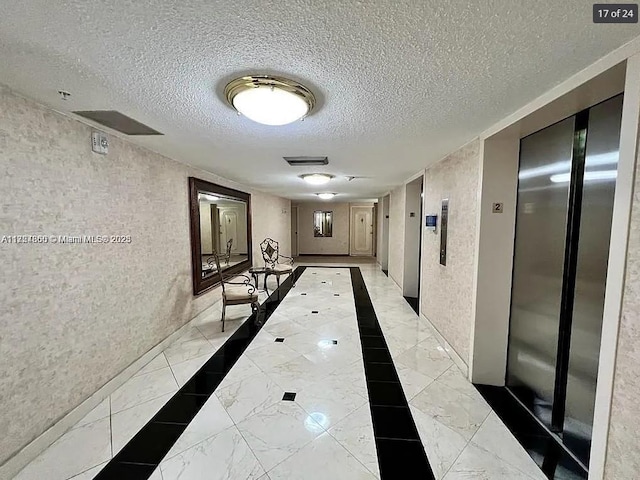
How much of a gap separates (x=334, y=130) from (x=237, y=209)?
147 inches

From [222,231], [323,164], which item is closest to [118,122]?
[323,164]

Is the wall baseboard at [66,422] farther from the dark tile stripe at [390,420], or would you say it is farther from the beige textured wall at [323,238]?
the beige textured wall at [323,238]

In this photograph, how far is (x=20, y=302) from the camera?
64.4 inches

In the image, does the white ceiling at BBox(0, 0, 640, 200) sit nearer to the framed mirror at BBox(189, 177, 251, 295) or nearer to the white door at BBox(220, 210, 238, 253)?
the framed mirror at BBox(189, 177, 251, 295)

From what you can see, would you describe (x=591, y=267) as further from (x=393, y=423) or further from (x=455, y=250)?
(x=393, y=423)

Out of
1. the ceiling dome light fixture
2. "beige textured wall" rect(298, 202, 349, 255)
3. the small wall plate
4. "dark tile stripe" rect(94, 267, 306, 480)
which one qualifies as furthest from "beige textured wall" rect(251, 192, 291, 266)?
the ceiling dome light fixture

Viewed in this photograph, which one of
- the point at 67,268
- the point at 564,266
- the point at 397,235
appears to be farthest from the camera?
the point at 397,235

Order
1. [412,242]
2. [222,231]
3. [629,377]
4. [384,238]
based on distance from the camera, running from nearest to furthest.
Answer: [629,377]
[222,231]
[412,242]
[384,238]

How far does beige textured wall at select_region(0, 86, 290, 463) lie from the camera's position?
1589 mm

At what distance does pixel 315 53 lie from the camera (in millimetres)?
1150

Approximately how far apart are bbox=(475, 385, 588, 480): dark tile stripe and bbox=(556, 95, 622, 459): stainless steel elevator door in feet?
0.32

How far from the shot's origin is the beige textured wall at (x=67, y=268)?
159 cm

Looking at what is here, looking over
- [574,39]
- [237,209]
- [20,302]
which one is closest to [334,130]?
[574,39]

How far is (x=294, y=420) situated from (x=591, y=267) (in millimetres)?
2165
